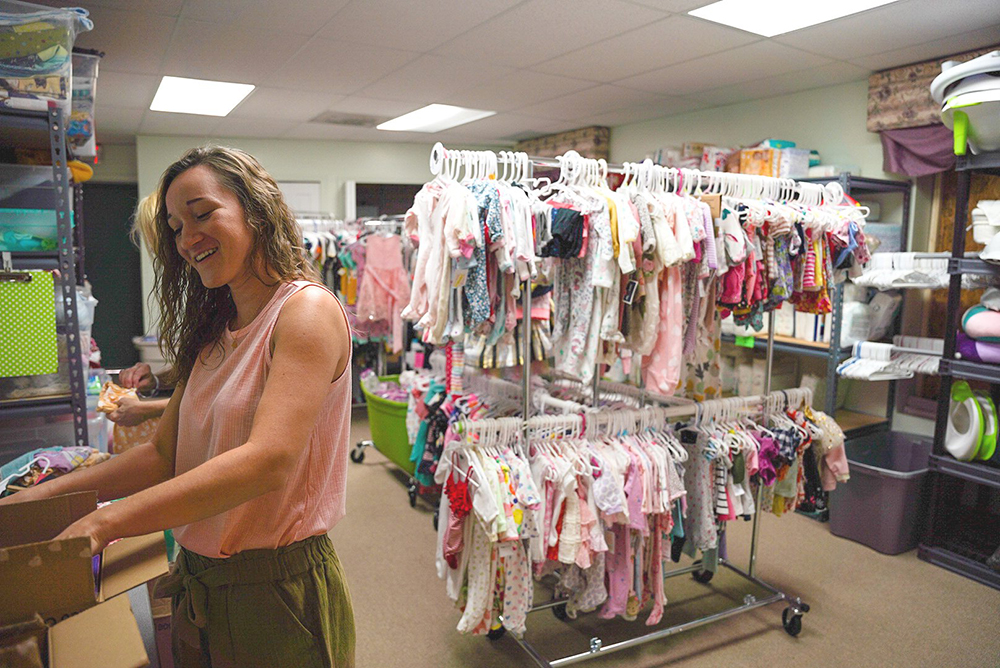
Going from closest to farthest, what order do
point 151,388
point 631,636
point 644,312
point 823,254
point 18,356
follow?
point 151,388
point 18,356
point 644,312
point 631,636
point 823,254

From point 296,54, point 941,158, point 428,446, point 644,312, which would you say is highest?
point 296,54

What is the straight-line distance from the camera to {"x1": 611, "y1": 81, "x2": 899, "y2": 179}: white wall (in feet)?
14.2

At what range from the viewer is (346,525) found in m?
3.80

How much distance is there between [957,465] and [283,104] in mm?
5136

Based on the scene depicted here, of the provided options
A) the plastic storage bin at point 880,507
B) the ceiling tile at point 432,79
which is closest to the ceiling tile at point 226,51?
the ceiling tile at point 432,79

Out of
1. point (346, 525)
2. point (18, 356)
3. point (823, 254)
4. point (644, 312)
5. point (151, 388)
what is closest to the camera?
point (151, 388)

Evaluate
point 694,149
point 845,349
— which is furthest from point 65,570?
point 694,149

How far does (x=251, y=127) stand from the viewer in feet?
21.0

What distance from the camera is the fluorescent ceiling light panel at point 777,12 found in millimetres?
3027

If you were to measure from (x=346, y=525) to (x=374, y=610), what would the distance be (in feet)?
3.16

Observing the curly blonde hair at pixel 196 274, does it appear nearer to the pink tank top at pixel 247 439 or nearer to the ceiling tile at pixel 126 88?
the pink tank top at pixel 247 439

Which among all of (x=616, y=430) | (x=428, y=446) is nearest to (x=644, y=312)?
(x=616, y=430)

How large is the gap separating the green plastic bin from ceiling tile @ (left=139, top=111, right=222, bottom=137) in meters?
3.20

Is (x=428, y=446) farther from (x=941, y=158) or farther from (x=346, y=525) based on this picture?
(x=941, y=158)
